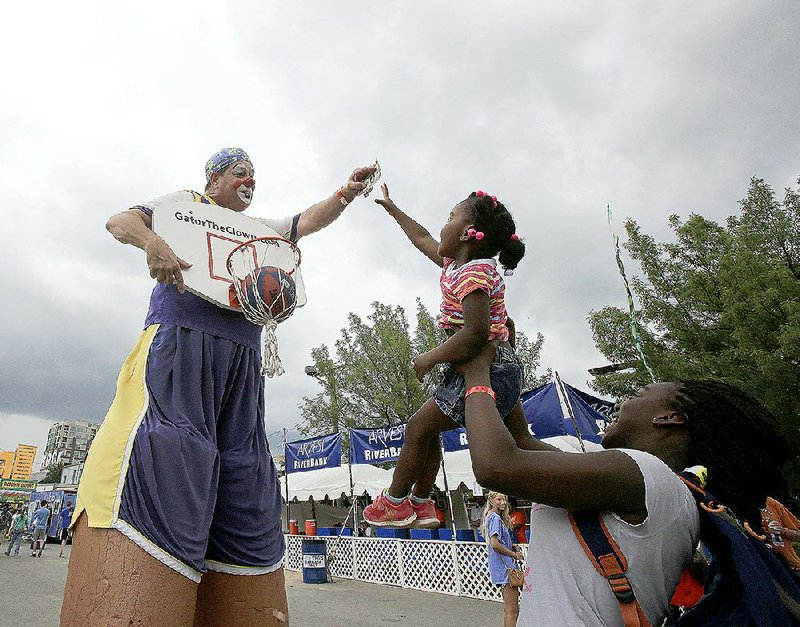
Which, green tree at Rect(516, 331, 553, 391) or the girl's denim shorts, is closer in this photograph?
the girl's denim shorts

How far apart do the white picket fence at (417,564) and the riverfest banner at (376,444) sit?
81.0 inches

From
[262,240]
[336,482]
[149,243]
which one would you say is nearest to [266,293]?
[262,240]

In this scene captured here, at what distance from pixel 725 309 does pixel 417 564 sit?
29.9 feet

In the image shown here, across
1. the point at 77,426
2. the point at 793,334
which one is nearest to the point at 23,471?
the point at 77,426

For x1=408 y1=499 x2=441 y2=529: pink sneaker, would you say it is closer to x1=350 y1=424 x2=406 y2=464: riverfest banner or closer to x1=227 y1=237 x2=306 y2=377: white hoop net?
x1=227 y1=237 x2=306 y2=377: white hoop net

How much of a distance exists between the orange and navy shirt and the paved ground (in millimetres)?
6671

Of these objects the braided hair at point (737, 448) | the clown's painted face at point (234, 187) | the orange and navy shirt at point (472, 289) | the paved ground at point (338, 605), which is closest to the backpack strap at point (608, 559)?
the braided hair at point (737, 448)

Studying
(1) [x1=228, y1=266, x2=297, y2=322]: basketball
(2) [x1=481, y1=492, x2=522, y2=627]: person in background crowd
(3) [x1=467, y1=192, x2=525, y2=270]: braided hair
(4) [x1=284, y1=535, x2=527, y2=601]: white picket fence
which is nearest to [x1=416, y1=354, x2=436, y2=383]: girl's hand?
(3) [x1=467, y1=192, x2=525, y2=270]: braided hair

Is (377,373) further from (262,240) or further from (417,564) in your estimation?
(262,240)

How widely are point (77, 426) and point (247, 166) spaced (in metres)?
134

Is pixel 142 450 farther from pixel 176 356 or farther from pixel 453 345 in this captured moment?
pixel 453 345

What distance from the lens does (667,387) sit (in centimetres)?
167

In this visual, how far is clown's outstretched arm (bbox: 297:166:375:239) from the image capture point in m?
2.67

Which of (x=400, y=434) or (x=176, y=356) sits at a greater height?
(x=400, y=434)
